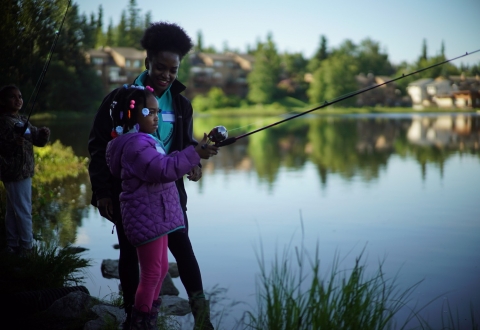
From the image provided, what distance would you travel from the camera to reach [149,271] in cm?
233

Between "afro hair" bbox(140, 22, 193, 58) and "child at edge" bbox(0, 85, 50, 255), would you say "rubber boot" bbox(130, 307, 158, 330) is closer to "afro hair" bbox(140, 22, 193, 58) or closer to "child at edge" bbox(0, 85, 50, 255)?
"afro hair" bbox(140, 22, 193, 58)

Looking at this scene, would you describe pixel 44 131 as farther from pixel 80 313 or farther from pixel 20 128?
pixel 80 313

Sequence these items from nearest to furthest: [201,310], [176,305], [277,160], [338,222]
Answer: [201,310] → [176,305] → [338,222] → [277,160]

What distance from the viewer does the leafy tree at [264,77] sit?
45406mm

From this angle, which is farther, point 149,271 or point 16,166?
point 16,166

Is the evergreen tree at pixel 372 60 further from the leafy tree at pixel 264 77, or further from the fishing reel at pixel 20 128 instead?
the fishing reel at pixel 20 128

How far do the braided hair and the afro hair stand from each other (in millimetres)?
369

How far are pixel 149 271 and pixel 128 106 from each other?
0.62 m

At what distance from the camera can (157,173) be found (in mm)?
2191

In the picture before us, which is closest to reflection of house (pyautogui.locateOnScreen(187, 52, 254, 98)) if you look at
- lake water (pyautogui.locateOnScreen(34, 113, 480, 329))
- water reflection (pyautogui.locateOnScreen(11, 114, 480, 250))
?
water reflection (pyautogui.locateOnScreen(11, 114, 480, 250))

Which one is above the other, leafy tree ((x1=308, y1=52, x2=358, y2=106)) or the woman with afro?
leafy tree ((x1=308, y1=52, x2=358, y2=106))

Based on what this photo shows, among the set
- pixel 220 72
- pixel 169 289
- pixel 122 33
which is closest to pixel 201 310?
pixel 169 289

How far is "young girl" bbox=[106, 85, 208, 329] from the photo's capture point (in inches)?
87.3

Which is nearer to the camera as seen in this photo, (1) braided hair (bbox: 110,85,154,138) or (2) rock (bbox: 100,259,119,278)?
(1) braided hair (bbox: 110,85,154,138)
